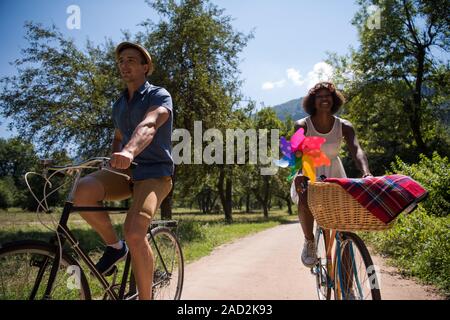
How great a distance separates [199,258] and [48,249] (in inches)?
218

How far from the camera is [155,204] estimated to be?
278 centimetres

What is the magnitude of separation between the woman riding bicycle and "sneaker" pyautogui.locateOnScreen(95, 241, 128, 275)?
1.68m

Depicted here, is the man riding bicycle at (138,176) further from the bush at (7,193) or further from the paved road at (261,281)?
the bush at (7,193)

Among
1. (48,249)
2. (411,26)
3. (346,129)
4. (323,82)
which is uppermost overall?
(411,26)

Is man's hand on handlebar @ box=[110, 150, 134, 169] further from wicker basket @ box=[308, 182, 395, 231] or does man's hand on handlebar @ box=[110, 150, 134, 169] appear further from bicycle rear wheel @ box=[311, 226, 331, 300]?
bicycle rear wheel @ box=[311, 226, 331, 300]

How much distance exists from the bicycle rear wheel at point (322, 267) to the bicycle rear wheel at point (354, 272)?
0.66 ft

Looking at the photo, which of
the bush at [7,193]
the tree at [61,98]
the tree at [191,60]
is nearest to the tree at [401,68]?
the tree at [191,60]

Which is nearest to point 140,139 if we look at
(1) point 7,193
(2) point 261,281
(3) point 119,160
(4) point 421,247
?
(3) point 119,160

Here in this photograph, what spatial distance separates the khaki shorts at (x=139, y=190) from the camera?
2722 millimetres

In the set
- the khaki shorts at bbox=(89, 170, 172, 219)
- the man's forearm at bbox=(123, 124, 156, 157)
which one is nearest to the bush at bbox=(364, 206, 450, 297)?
the khaki shorts at bbox=(89, 170, 172, 219)

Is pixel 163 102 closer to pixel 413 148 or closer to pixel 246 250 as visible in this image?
pixel 246 250

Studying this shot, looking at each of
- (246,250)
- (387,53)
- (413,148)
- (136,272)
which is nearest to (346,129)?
(136,272)

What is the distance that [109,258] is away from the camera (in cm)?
296

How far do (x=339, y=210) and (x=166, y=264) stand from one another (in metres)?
1.94
